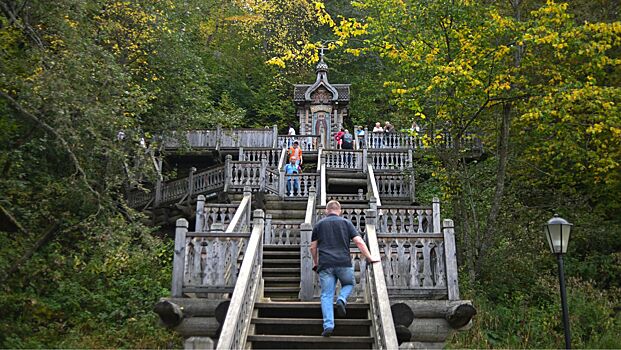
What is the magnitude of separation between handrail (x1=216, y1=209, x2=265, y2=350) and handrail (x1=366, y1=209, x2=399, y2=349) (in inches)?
64.5

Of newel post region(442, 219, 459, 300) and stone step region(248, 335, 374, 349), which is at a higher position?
newel post region(442, 219, 459, 300)

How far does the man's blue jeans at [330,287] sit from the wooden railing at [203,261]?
69.9 inches

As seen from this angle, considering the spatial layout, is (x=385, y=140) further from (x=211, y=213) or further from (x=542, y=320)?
(x=211, y=213)

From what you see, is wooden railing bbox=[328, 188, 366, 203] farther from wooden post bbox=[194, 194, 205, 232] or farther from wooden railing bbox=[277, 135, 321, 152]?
wooden railing bbox=[277, 135, 321, 152]

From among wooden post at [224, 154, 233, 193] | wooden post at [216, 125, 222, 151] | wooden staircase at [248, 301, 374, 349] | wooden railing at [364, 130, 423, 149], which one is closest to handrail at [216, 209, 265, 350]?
wooden staircase at [248, 301, 374, 349]

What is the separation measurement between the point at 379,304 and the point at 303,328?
1.26m

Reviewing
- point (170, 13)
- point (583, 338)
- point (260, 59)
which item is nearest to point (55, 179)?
point (170, 13)

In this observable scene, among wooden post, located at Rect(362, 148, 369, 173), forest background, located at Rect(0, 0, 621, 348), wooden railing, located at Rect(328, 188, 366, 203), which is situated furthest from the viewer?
wooden post, located at Rect(362, 148, 369, 173)

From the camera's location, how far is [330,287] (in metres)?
7.90

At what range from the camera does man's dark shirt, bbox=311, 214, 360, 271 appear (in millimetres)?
8031

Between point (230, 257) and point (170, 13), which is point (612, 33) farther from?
point (170, 13)

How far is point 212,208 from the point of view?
13.2m

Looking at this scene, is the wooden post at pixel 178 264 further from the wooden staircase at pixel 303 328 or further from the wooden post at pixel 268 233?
the wooden post at pixel 268 233

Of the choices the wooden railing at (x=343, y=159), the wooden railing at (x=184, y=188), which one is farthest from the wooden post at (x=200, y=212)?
the wooden railing at (x=343, y=159)
